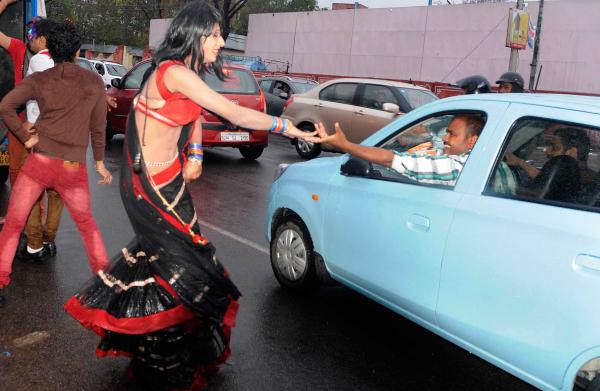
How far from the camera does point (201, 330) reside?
2799 mm

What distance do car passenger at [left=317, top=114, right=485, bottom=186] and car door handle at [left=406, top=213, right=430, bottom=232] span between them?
0.23 metres

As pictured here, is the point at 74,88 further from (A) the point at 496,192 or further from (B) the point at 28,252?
(A) the point at 496,192

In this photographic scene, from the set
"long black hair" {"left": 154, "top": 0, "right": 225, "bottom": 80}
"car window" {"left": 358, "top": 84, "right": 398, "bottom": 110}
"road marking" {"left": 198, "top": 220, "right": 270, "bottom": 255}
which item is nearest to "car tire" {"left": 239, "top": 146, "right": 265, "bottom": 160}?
"car window" {"left": 358, "top": 84, "right": 398, "bottom": 110}

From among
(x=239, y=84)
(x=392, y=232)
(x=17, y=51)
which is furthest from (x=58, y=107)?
(x=239, y=84)

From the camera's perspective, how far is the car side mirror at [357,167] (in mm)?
3602

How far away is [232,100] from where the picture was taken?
32.6ft

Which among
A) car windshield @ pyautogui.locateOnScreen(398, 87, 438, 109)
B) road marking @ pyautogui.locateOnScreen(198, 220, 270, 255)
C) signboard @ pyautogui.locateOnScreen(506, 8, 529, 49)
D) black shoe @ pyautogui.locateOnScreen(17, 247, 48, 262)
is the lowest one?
road marking @ pyautogui.locateOnScreen(198, 220, 270, 255)

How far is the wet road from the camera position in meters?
3.18

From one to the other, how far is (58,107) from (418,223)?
7.71ft

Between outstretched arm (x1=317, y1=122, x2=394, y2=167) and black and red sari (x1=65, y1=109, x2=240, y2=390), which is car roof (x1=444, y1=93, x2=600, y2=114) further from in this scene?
black and red sari (x1=65, y1=109, x2=240, y2=390)

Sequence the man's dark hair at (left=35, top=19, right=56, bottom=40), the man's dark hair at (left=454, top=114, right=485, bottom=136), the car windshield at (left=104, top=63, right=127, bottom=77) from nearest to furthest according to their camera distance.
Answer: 1. the man's dark hair at (left=454, top=114, right=485, bottom=136)
2. the man's dark hair at (left=35, top=19, right=56, bottom=40)
3. the car windshield at (left=104, top=63, right=127, bottom=77)

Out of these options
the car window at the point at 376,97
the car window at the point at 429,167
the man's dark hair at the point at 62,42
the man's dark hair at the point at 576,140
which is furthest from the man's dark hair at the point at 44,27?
the car window at the point at 376,97

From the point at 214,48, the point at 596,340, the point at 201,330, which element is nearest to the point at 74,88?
the point at 214,48

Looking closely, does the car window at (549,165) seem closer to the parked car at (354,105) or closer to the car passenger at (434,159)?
the car passenger at (434,159)
